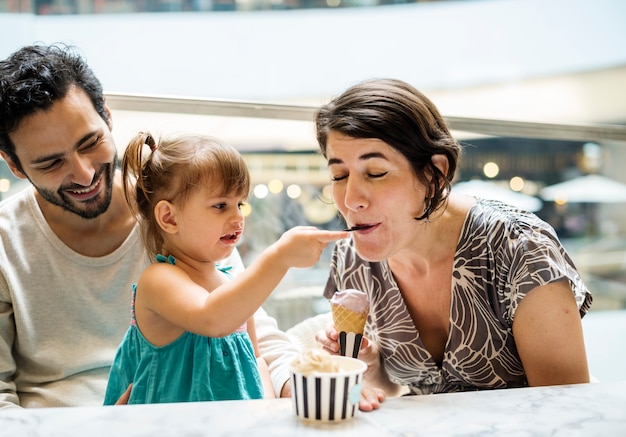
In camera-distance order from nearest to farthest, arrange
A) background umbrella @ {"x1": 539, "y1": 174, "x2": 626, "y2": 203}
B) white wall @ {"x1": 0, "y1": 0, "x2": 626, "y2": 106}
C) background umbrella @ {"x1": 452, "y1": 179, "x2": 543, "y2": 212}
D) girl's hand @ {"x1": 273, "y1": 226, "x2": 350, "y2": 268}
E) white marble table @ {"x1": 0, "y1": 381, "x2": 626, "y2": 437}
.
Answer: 1. white marble table @ {"x1": 0, "y1": 381, "x2": 626, "y2": 437}
2. girl's hand @ {"x1": 273, "y1": 226, "x2": 350, "y2": 268}
3. background umbrella @ {"x1": 452, "y1": 179, "x2": 543, "y2": 212}
4. white wall @ {"x1": 0, "y1": 0, "x2": 626, "y2": 106}
5. background umbrella @ {"x1": 539, "y1": 174, "x2": 626, "y2": 203}

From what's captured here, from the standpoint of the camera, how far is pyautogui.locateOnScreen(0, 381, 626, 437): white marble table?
1.12 m

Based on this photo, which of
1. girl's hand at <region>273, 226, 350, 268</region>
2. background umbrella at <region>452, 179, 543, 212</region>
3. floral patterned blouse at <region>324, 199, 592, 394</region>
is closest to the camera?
girl's hand at <region>273, 226, 350, 268</region>

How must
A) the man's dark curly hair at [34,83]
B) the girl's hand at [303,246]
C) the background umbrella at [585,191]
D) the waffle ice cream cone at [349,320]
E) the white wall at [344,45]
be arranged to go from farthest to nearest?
the background umbrella at [585,191]
the white wall at [344,45]
the man's dark curly hair at [34,83]
the waffle ice cream cone at [349,320]
the girl's hand at [303,246]

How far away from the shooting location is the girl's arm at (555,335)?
1626mm

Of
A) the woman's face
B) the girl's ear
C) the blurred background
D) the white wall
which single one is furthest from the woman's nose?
the white wall

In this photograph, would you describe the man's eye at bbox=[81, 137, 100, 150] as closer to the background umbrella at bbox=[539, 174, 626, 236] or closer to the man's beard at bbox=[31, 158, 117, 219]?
the man's beard at bbox=[31, 158, 117, 219]

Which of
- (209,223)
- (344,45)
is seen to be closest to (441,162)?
(209,223)

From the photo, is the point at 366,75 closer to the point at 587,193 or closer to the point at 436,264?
the point at 436,264

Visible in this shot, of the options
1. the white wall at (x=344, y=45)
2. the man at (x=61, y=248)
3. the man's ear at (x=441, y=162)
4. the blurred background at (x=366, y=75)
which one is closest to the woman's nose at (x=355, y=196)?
the man's ear at (x=441, y=162)

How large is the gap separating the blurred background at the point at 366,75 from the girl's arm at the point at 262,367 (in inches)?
22.6

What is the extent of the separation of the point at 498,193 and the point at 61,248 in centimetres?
268

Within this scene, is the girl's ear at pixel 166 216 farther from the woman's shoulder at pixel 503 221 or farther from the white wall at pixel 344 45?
the white wall at pixel 344 45

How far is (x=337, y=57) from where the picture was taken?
4.86 meters

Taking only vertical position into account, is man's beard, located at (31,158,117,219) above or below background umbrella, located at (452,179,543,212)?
above
